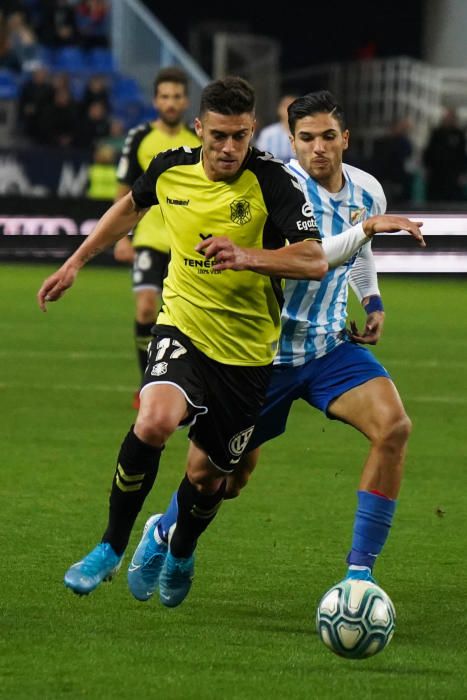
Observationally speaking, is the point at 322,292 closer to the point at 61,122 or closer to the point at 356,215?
the point at 356,215

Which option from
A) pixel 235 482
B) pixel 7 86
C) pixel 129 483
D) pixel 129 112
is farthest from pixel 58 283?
pixel 129 112

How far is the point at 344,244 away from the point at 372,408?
619mm

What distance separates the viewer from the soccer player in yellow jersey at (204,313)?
221 inches

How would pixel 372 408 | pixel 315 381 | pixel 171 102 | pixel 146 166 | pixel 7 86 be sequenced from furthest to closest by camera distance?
pixel 7 86 < pixel 146 166 < pixel 171 102 < pixel 315 381 < pixel 372 408

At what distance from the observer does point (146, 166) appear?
11.1 metres

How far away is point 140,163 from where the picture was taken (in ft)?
36.3

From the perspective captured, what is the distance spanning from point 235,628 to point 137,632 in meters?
0.35

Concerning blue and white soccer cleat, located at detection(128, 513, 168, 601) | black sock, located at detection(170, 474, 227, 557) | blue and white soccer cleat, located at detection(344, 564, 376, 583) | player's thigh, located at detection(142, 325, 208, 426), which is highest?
player's thigh, located at detection(142, 325, 208, 426)

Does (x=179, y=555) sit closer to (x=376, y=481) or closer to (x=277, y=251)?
(x=376, y=481)

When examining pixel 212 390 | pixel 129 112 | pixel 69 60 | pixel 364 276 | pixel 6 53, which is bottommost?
pixel 129 112

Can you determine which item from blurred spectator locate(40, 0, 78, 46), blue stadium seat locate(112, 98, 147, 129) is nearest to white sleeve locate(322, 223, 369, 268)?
blue stadium seat locate(112, 98, 147, 129)

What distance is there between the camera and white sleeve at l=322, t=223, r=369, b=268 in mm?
5887

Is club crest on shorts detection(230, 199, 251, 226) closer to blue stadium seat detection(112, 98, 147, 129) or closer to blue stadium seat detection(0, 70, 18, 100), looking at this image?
blue stadium seat detection(0, 70, 18, 100)

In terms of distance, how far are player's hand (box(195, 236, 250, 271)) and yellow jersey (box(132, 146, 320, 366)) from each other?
462mm
